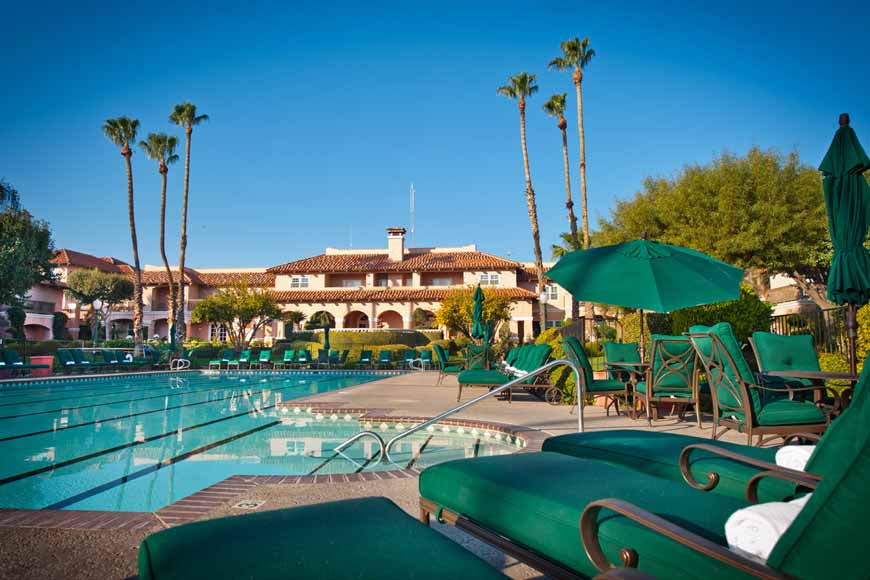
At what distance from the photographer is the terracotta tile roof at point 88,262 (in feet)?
151

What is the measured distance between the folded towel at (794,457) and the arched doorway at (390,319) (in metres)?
38.6

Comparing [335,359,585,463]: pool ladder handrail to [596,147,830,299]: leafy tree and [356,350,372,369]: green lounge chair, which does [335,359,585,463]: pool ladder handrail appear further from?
[356,350,372,369]: green lounge chair

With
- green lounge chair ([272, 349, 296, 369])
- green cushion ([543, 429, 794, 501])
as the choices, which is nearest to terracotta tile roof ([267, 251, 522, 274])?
green lounge chair ([272, 349, 296, 369])

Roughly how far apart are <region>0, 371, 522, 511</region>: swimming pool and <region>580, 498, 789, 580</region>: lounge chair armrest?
3.53 meters

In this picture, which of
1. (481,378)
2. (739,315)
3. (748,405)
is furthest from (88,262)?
(748,405)

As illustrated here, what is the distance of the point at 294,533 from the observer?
1603 mm

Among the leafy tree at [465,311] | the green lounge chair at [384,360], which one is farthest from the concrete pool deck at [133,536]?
the leafy tree at [465,311]

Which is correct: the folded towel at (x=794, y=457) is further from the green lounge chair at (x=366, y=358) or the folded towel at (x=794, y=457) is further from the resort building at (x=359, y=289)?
the resort building at (x=359, y=289)

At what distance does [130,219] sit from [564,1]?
85.1ft

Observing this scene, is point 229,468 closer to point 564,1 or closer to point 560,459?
point 560,459

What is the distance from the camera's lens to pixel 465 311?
29.3 meters

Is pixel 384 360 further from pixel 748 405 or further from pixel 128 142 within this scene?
pixel 748 405

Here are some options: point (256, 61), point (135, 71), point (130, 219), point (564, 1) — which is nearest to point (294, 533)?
point (564, 1)

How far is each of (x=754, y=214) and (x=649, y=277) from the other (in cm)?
1585
